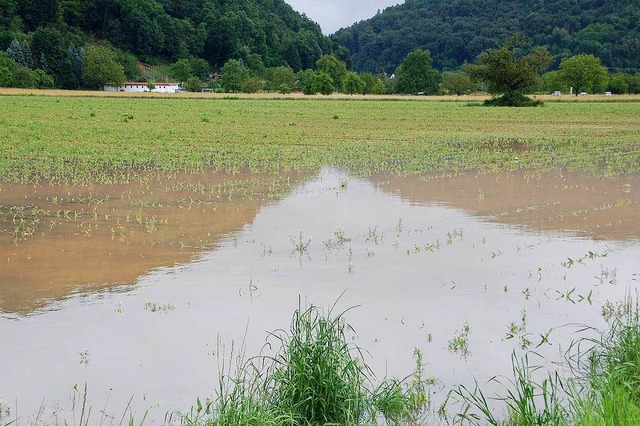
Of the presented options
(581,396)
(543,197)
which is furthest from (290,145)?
(581,396)

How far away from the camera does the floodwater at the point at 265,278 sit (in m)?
5.93

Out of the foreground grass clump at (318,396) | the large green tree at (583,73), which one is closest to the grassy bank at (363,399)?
the foreground grass clump at (318,396)

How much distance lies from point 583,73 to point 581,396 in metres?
95.6

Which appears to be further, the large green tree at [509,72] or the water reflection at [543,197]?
the large green tree at [509,72]

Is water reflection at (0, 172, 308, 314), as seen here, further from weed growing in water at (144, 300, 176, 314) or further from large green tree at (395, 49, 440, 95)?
large green tree at (395, 49, 440, 95)

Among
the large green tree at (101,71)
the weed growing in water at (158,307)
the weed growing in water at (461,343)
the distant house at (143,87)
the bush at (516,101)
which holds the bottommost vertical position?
the weed growing in water at (461,343)

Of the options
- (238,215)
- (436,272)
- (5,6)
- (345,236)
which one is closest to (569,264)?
(436,272)

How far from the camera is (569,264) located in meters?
9.23

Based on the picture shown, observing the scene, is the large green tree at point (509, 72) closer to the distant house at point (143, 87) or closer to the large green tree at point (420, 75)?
the large green tree at point (420, 75)

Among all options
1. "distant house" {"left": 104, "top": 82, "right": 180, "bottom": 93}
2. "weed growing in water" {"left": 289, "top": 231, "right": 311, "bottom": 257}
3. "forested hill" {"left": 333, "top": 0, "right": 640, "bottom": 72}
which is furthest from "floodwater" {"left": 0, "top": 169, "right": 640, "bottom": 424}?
"forested hill" {"left": 333, "top": 0, "right": 640, "bottom": 72}

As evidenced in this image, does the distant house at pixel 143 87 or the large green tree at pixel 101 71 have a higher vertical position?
the large green tree at pixel 101 71

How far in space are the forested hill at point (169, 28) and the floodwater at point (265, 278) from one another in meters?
129

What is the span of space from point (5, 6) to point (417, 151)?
133 m

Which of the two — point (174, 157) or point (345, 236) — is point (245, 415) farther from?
point (174, 157)
